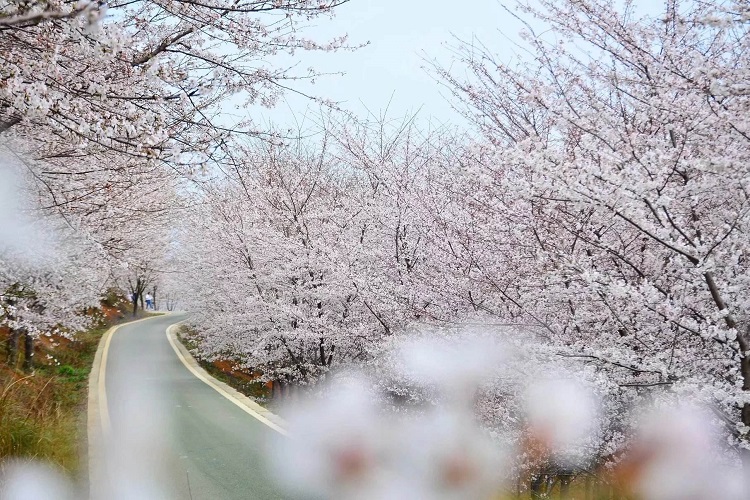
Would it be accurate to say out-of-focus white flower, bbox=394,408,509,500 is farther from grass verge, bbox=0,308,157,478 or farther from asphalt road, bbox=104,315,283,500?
grass verge, bbox=0,308,157,478

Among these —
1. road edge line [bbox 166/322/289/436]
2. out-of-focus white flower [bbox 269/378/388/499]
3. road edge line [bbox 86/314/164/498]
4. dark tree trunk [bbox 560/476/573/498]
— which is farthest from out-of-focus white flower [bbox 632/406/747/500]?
road edge line [bbox 86/314/164/498]

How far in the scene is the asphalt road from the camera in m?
5.78

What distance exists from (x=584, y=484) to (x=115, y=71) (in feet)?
21.8

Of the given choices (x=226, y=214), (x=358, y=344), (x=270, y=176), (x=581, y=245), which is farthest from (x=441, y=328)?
(x=226, y=214)

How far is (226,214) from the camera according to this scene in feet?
48.7

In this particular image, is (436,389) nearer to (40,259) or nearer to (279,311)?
(279,311)

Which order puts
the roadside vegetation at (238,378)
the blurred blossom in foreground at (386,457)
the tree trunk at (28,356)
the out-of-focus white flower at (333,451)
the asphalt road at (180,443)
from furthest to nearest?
the roadside vegetation at (238,378), the tree trunk at (28,356), the asphalt road at (180,443), the out-of-focus white flower at (333,451), the blurred blossom in foreground at (386,457)

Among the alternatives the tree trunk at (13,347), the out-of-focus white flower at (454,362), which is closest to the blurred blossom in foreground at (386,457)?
the out-of-focus white flower at (454,362)

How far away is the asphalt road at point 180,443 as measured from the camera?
5.78 m

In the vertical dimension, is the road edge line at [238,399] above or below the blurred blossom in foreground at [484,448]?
below

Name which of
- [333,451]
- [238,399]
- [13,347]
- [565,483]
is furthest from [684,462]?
[13,347]

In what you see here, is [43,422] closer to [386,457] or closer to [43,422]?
[43,422]

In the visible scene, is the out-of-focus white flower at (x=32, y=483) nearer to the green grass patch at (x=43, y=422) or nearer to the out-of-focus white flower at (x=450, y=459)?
the green grass patch at (x=43, y=422)

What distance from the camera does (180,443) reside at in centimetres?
778
